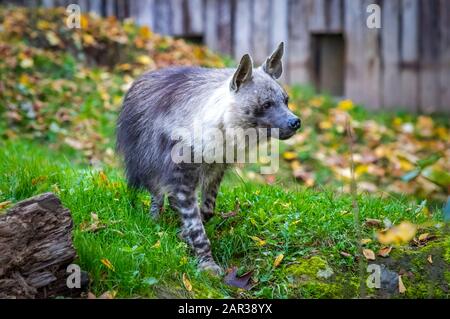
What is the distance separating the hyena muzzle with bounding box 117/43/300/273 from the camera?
472cm

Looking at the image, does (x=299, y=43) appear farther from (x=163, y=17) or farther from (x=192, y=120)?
(x=192, y=120)

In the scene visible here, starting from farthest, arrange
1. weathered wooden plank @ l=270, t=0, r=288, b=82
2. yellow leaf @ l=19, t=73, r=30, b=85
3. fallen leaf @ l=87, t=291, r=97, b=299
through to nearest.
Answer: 1. weathered wooden plank @ l=270, t=0, r=288, b=82
2. yellow leaf @ l=19, t=73, r=30, b=85
3. fallen leaf @ l=87, t=291, r=97, b=299

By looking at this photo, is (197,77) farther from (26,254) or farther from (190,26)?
(190,26)

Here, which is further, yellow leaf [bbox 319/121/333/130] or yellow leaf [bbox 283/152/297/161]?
yellow leaf [bbox 319/121/333/130]

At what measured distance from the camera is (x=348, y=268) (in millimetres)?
4594

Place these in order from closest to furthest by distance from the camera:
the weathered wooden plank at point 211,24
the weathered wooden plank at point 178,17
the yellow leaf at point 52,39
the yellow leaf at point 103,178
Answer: the yellow leaf at point 103,178
the yellow leaf at point 52,39
the weathered wooden plank at point 211,24
the weathered wooden plank at point 178,17

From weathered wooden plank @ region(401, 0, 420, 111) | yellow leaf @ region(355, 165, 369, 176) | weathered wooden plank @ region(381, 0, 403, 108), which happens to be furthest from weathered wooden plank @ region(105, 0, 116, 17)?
yellow leaf @ region(355, 165, 369, 176)

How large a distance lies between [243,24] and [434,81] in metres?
3.09

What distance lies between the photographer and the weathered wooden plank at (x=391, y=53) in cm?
1028

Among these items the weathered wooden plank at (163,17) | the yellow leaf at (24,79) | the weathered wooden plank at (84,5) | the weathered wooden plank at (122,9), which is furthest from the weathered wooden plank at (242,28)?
the yellow leaf at (24,79)

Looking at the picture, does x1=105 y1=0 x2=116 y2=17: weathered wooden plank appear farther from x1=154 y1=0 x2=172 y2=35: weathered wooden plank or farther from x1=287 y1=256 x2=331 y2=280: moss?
x1=287 y1=256 x2=331 y2=280: moss

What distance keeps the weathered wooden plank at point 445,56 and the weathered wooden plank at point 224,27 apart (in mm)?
3246

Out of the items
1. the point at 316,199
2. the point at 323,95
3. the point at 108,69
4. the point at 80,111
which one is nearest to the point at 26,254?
the point at 316,199

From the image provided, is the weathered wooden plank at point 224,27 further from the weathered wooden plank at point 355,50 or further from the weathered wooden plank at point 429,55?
the weathered wooden plank at point 429,55
